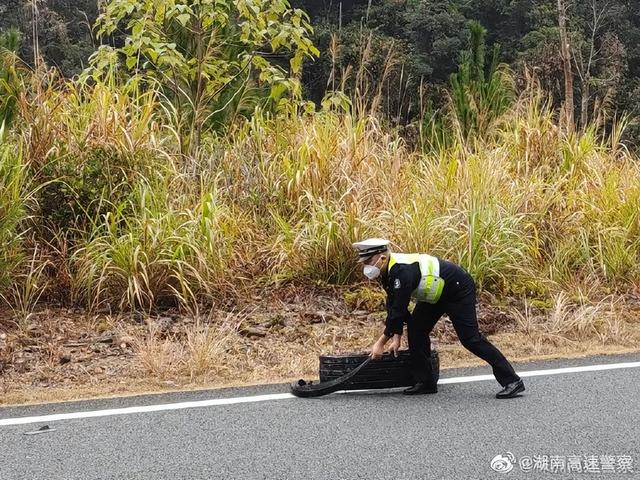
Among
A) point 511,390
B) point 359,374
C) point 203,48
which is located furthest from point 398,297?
point 203,48

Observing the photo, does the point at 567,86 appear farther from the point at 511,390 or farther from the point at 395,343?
the point at 395,343

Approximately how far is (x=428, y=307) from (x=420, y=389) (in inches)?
24.1

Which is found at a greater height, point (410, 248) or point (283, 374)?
point (410, 248)

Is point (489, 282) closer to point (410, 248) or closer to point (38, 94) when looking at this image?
point (410, 248)

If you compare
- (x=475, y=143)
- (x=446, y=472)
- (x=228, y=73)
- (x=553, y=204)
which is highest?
(x=228, y=73)

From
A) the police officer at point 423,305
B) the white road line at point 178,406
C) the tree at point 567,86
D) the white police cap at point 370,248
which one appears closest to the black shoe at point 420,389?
the police officer at point 423,305

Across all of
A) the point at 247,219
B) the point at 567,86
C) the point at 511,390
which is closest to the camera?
the point at 511,390

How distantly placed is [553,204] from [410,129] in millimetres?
3701

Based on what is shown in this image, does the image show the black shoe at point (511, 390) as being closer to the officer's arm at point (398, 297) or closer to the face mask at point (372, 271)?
→ the officer's arm at point (398, 297)

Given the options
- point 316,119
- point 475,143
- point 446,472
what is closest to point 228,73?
point 316,119

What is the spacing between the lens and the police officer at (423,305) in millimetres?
5082

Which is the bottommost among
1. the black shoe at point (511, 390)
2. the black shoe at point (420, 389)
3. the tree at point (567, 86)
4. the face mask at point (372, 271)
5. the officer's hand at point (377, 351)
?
the black shoe at point (420, 389)

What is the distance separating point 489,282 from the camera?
816 cm

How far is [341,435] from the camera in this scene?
4.56 m
